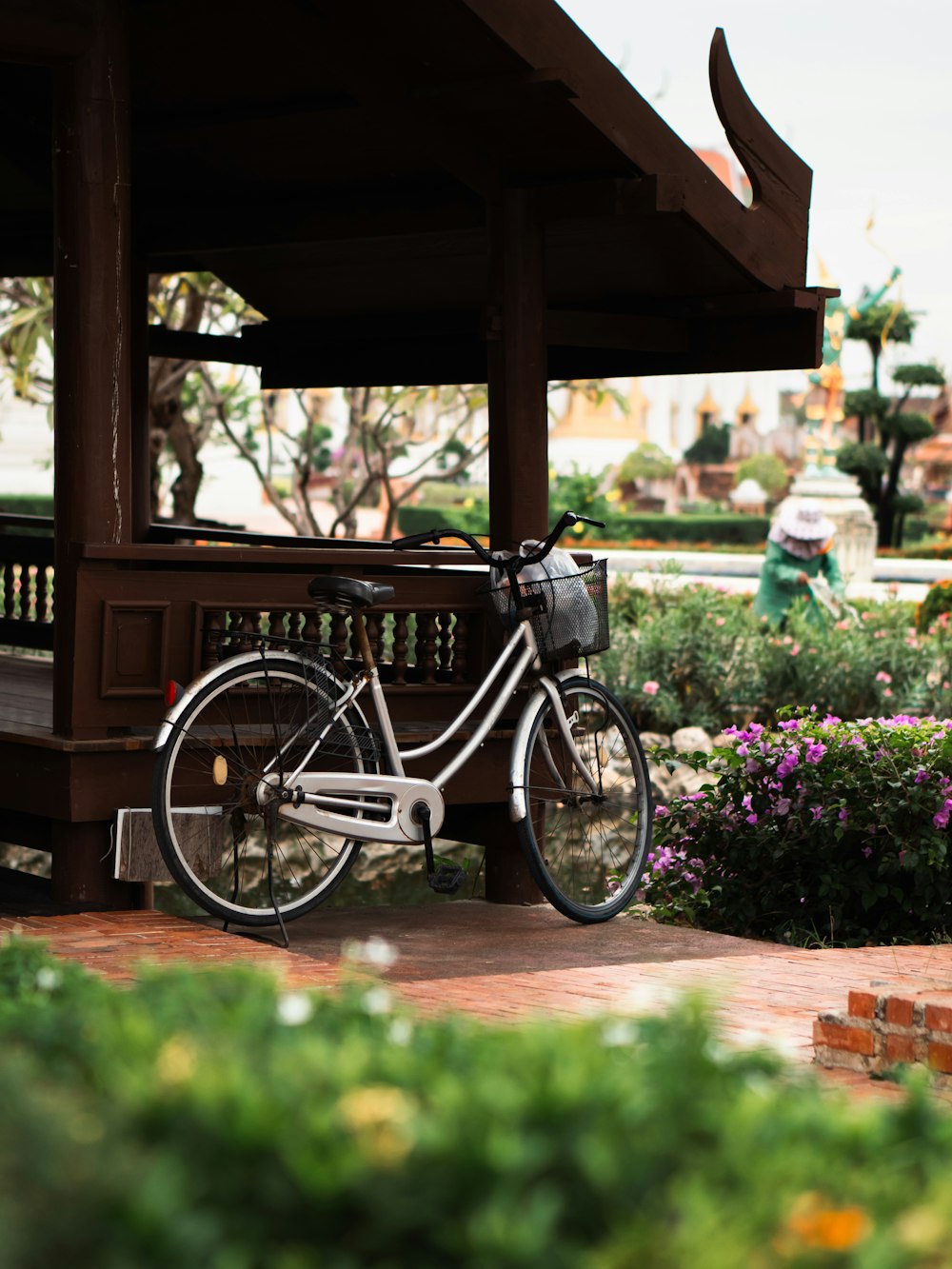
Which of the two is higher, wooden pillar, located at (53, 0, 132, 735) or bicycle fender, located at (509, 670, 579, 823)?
wooden pillar, located at (53, 0, 132, 735)

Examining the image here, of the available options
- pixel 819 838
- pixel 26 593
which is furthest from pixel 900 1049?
pixel 26 593

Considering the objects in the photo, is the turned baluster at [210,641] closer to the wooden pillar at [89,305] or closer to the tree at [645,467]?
the wooden pillar at [89,305]

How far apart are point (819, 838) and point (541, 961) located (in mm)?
1551

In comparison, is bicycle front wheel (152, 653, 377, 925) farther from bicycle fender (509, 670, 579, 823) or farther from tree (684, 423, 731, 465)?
tree (684, 423, 731, 465)

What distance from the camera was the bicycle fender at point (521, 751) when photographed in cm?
597

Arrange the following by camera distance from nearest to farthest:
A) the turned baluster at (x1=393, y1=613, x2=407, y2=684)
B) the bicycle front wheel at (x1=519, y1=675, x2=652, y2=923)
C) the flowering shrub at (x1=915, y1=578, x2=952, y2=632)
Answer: the bicycle front wheel at (x1=519, y1=675, x2=652, y2=923) < the turned baluster at (x1=393, y1=613, x2=407, y2=684) < the flowering shrub at (x1=915, y1=578, x2=952, y2=632)

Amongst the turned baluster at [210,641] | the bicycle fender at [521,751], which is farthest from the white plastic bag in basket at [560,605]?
the turned baluster at [210,641]

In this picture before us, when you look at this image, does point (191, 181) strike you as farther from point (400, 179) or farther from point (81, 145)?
point (81, 145)

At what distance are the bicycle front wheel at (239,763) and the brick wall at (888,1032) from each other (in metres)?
1.90

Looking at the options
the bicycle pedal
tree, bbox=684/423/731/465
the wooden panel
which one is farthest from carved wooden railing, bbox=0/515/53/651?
tree, bbox=684/423/731/465

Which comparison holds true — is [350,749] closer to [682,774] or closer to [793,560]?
[682,774]

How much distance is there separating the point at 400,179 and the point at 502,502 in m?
2.02

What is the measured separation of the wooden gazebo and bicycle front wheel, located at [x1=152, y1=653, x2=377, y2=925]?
0.25m

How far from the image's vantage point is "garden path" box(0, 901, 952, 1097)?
4.52 metres
